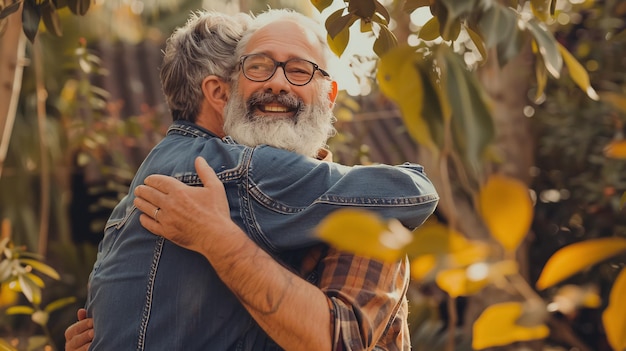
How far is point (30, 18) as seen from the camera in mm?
1932

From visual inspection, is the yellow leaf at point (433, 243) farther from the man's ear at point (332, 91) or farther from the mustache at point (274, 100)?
the man's ear at point (332, 91)

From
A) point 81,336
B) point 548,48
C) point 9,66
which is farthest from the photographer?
point 9,66

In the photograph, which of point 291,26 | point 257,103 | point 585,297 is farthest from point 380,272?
point 585,297

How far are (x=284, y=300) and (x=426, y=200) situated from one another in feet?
1.32

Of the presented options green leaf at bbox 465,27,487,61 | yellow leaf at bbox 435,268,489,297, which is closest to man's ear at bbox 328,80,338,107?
green leaf at bbox 465,27,487,61

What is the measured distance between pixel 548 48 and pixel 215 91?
1.31 meters

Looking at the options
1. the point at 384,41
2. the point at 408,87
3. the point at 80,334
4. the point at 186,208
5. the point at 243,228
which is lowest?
the point at 80,334

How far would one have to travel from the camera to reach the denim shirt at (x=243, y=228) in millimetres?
1812

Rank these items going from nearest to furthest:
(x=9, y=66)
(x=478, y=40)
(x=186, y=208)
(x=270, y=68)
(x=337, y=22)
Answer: (x=478, y=40), (x=337, y=22), (x=186, y=208), (x=270, y=68), (x=9, y=66)

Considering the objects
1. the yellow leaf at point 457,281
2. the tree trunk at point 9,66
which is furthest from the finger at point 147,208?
the tree trunk at point 9,66

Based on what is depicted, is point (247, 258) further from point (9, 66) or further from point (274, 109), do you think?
point (9, 66)

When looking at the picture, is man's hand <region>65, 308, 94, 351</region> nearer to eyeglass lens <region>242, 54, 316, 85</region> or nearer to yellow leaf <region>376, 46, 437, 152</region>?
eyeglass lens <region>242, 54, 316, 85</region>

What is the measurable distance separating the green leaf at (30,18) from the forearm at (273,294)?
2.06ft

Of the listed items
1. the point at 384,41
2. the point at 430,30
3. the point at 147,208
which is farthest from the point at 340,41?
the point at 147,208
